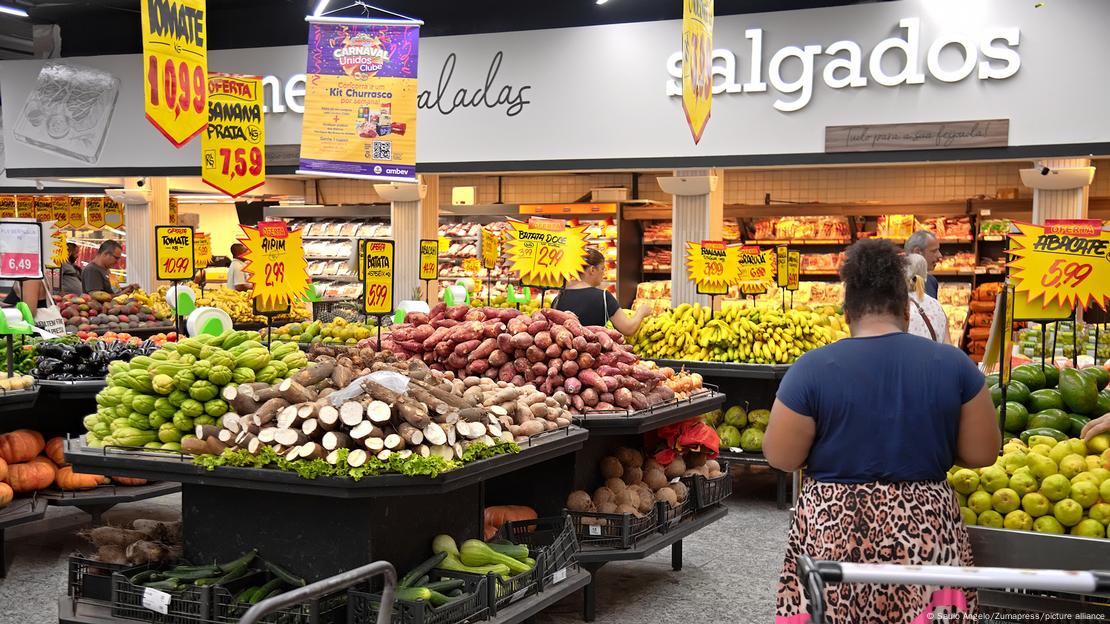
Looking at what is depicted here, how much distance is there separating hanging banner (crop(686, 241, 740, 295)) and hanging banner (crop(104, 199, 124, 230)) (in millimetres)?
13693

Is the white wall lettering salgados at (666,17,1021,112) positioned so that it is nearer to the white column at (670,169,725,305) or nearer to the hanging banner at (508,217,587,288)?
the white column at (670,169,725,305)

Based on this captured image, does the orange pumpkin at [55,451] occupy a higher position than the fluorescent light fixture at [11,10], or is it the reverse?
the fluorescent light fixture at [11,10]

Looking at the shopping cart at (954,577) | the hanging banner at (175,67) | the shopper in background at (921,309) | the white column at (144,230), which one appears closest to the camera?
the shopping cart at (954,577)

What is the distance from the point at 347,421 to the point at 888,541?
1762 mm

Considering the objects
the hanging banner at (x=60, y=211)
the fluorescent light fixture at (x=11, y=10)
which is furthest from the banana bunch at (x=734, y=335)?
the hanging banner at (x=60, y=211)

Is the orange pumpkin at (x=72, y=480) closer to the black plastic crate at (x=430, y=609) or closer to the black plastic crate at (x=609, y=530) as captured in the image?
the black plastic crate at (x=609, y=530)

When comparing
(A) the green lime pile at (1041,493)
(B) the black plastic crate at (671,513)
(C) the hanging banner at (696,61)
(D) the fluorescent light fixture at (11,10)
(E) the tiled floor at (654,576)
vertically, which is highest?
(D) the fluorescent light fixture at (11,10)

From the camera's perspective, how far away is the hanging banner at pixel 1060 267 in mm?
4363

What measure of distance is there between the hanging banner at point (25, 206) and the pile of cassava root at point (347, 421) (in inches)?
649

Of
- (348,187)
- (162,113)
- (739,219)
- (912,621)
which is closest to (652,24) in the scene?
(739,219)

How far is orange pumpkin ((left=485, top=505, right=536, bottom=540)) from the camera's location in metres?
4.50

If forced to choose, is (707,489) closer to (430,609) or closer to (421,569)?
(421,569)

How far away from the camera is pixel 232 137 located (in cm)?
913

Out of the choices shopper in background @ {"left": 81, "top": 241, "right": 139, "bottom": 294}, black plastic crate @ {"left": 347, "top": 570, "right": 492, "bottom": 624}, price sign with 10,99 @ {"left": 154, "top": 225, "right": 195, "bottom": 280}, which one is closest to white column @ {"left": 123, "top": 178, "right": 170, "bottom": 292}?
shopper in background @ {"left": 81, "top": 241, "right": 139, "bottom": 294}
